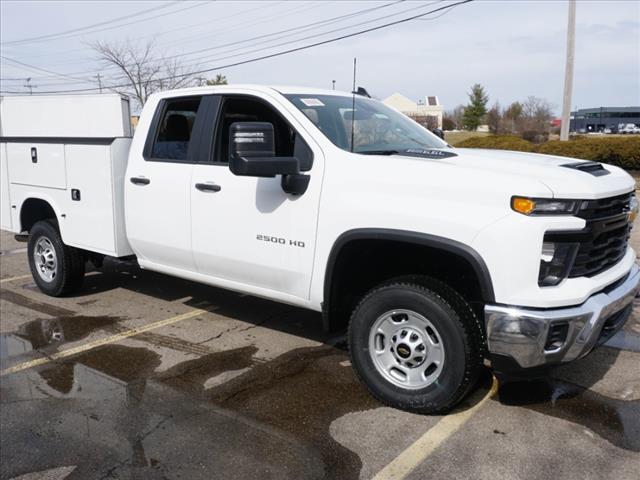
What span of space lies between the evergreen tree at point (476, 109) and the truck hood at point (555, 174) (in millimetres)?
75726

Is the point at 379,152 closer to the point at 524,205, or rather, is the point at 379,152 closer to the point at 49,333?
the point at 524,205

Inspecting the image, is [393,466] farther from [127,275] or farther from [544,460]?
[127,275]

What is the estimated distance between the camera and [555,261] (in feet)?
10.5

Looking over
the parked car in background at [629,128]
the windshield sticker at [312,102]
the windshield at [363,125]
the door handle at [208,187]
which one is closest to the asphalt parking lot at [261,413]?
the door handle at [208,187]

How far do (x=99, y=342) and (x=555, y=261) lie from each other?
3766 millimetres

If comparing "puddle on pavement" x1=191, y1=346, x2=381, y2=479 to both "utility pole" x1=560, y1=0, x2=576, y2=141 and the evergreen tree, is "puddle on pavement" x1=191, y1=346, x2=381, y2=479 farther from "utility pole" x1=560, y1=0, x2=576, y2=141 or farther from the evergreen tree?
the evergreen tree

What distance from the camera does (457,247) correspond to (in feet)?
10.9

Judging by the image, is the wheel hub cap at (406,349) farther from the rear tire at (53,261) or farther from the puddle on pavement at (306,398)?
the rear tire at (53,261)

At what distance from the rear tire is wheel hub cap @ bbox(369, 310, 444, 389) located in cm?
382

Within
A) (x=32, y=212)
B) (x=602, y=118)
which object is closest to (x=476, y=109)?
(x=602, y=118)

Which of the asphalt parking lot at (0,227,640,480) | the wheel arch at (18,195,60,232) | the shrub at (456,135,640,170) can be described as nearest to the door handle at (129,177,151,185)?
the asphalt parking lot at (0,227,640,480)

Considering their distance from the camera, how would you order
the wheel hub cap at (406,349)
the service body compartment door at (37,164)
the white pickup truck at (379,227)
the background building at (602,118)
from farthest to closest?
the background building at (602,118)
the service body compartment door at (37,164)
the wheel hub cap at (406,349)
the white pickup truck at (379,227)

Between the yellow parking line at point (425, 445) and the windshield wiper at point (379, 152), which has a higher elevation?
the windshield wiper at point (379, 152)

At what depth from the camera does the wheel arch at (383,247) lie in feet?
10.8
